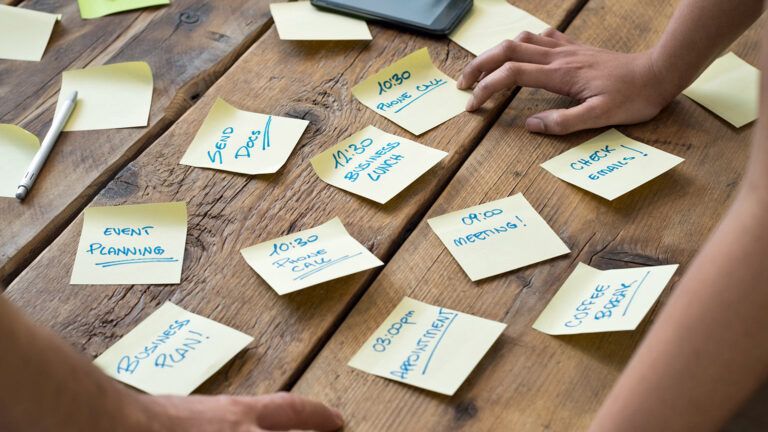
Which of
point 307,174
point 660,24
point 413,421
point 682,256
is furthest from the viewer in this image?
point 660,24

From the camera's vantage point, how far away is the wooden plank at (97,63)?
1.09 meters

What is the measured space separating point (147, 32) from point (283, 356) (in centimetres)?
65

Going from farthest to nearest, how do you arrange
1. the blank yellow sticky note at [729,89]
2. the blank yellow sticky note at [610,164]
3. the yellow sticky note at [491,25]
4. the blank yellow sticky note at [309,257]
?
the yellow sticky note at [491,25] < the blank yellow sticky note at [729,89] < the blank yellow sticky note at [610,164] < the blank yellow sticky note at [309,257]

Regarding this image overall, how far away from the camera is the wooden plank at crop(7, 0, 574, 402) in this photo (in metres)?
0.94

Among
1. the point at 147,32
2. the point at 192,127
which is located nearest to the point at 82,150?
the point at 192,127

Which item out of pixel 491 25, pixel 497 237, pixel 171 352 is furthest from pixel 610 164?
pixel 171 352

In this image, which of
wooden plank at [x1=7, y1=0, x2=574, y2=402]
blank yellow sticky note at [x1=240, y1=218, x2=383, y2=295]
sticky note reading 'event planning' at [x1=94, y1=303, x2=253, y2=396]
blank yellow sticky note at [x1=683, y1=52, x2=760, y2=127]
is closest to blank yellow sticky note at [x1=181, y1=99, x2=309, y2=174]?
wooden plank at [x1=7, y1=0, x2=574, y2=402]

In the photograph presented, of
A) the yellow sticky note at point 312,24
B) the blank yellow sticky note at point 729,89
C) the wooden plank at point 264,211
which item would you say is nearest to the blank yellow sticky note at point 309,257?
the wooden plank at point 264,211

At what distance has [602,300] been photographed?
948mm

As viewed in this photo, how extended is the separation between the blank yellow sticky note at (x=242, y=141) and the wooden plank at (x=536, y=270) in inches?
8.3

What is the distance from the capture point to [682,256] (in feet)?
3.27

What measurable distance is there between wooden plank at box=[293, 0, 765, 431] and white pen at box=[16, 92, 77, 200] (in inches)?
17.5

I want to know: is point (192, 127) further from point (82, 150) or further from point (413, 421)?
point (413, 421)

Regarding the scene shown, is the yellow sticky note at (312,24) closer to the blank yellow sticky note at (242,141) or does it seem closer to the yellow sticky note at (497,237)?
the blank yellow sticky note at (242,141)
